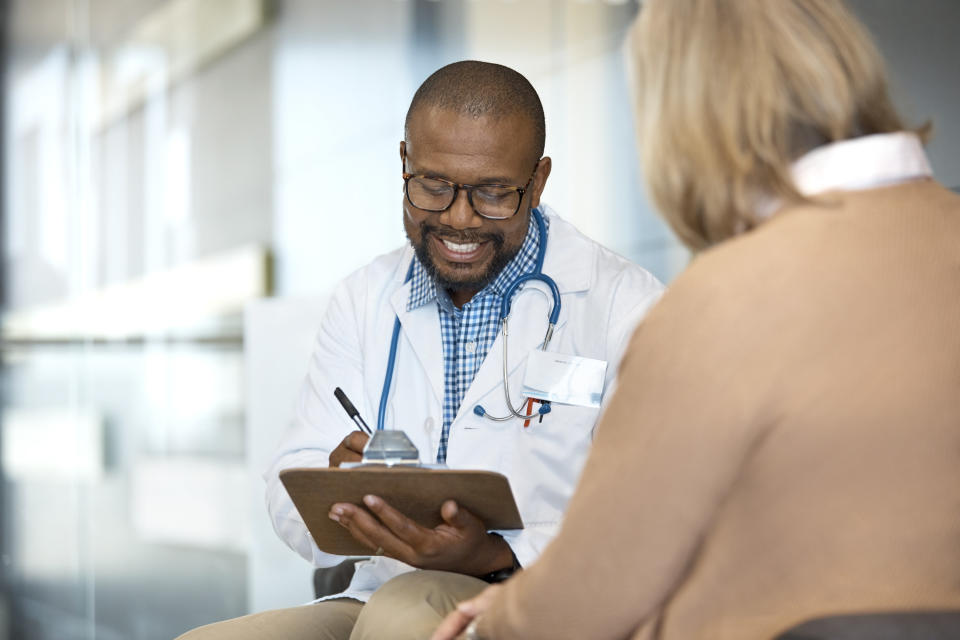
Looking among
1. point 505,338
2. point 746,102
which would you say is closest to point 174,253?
point 505,338

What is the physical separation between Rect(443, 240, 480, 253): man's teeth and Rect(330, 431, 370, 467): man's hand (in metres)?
0.41

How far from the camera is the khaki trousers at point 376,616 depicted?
145cm

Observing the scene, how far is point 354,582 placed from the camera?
6.07ft

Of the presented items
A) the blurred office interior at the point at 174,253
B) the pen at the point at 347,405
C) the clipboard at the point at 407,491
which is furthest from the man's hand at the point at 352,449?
the blurred office interior at the point at 174,253

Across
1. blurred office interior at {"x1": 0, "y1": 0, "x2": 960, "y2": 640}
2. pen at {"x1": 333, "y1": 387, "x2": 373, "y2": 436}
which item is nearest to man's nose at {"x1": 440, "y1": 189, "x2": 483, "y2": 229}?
pen at {"x1": 333, "y1": 387, "x2": 373, "y2": 436}

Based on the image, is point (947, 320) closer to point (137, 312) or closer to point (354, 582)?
point (354, 582)

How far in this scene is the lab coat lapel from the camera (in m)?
1.89

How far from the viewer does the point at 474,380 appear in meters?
1.84

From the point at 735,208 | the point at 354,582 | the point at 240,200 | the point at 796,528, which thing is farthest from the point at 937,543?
the point at 240,200

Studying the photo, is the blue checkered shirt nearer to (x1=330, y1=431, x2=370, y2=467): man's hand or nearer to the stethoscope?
the stethoscope

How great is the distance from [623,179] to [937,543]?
2.07 meters

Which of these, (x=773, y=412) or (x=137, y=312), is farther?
(x=137, y=312)

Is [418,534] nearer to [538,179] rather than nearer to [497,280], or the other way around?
[497,280]

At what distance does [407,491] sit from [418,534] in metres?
0.12
